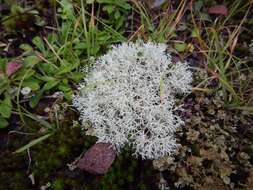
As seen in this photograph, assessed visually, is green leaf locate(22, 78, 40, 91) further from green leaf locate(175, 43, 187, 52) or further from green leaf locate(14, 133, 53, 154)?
green leaf locate(175, 43, 187, 52)

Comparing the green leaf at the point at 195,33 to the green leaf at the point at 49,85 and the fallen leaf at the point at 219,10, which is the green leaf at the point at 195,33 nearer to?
the fallen leaf at the point at 219,10

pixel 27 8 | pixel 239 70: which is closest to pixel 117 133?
pixel 239 70

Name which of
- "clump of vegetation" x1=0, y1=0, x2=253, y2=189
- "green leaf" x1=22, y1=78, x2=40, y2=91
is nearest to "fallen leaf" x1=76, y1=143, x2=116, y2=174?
"clump of vegetation" x1=0, y1=0, x2=253, y2=189

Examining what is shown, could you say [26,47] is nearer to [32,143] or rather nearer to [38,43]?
[38,43]

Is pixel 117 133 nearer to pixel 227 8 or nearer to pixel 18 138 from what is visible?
pixel 18 138

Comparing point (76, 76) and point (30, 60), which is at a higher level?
point (30, 60)

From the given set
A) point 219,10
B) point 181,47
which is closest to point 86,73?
point 181,47
